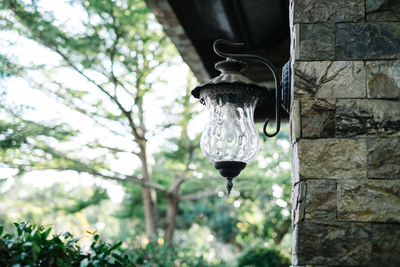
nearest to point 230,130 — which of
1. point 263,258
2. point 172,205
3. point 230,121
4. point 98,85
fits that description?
point 230,121

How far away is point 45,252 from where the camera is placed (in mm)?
1453

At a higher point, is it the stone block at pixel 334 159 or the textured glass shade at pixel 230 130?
the textured glass shade at pixel 230 130

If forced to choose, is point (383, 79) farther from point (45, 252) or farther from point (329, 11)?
point (45, 252)

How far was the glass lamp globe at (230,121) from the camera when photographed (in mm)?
1792

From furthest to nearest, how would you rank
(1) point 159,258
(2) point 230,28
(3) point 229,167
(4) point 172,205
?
(4) point 172,205, (1) point 159,258, (2) point 230,28, (3) point 229,167

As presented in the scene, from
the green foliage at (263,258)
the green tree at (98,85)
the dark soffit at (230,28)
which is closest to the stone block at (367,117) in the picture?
the dark soffit at (230,28)

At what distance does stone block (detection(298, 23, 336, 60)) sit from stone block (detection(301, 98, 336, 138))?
15 cm

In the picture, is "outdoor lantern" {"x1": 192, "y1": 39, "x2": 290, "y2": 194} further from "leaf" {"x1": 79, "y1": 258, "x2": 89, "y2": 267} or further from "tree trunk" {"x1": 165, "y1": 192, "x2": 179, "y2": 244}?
"tree trunk" {"x1": 165, "y1": 192, "x2": 179, "y2": 244}

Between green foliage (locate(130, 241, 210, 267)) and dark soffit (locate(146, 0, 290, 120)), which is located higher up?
dark soffit (locate(146, 0, 290, 120))

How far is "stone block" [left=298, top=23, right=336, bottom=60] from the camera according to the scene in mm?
1491

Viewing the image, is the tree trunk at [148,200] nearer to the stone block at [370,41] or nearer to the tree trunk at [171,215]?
the tree trunk at [171,215]

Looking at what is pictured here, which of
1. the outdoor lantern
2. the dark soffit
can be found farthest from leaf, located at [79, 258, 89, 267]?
the dark soffit

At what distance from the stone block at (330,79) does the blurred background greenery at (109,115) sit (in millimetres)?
4362

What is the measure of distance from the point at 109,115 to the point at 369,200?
6.23 metres
